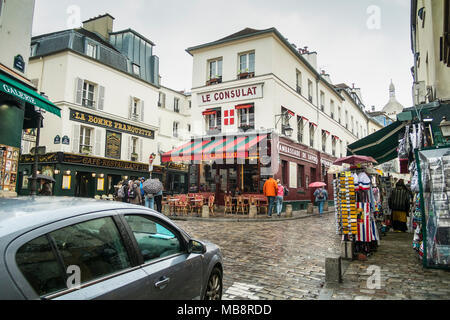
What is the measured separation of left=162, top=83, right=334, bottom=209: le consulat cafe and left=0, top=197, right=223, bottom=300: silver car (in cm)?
1279

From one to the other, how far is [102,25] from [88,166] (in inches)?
525

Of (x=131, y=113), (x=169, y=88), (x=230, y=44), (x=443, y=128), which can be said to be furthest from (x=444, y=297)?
(x=169, y=88)

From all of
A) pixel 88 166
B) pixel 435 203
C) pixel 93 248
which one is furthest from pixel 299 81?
pixel 93 248

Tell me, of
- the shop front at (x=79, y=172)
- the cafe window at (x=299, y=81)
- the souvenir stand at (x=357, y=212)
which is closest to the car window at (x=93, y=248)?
the souvenir stand at (x=357, y=212)

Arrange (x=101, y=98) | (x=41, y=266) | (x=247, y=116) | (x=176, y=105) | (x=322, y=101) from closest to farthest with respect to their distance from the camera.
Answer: (x=41, y=266) < (x=247, y=116) < (x=101, y=98) < (x=322, y=101) < (x=176, y=105)

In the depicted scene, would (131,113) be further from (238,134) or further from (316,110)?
(316,110)

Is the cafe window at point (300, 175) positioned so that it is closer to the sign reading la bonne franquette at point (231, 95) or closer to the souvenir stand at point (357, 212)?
the sign reading la bonne franquette at point (231, 95)

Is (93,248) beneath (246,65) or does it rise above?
beneath

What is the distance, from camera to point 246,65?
1862 centimetres

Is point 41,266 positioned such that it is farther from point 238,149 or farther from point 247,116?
point 247,116

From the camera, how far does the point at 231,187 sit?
60.1 ft

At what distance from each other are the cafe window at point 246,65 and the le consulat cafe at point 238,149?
906mm

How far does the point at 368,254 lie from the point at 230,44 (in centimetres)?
1583

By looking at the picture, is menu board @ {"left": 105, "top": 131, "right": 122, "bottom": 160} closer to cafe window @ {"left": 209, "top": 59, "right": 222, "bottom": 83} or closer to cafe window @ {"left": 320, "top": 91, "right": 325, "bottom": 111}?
cafe window @ {"left": 209, "top": 59, "right": 222, "bottom": 83}
